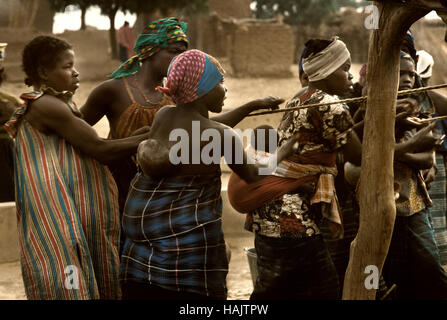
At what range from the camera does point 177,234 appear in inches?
131

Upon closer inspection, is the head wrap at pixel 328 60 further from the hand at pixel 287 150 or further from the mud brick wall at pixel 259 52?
the mud brick wall at pixel 259 52

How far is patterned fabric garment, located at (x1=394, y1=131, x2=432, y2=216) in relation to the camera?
4324 millimetres

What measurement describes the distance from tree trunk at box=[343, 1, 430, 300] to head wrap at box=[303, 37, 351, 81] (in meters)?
0.38

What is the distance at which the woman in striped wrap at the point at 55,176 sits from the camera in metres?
3.70

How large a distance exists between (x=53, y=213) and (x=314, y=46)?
1652 millimetres

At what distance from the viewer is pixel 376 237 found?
3535 mm

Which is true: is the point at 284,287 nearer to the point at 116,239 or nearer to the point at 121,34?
the point at 116,239

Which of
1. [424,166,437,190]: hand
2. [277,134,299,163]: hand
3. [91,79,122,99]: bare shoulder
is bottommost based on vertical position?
[424,166,437,190]: hand

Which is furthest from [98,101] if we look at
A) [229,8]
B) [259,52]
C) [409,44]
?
[229,8]

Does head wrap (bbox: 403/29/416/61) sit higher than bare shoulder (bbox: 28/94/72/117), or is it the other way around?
head wrap (bbox: 403/29/416/61)

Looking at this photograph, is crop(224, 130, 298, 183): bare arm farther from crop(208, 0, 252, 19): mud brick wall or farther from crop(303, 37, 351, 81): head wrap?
crop(208, 0, 252, 19): mud brick wall

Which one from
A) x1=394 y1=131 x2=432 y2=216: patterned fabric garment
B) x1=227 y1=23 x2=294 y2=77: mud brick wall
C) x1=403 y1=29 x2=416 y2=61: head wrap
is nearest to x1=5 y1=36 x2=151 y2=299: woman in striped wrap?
x1=394 y1=131 x2=432 y2=216: patterned fabric garment

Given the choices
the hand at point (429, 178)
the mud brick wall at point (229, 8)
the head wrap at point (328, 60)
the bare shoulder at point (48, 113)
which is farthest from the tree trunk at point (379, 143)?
the mud brick wall at point (229, 8)

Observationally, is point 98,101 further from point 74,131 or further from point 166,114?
point 166,114
